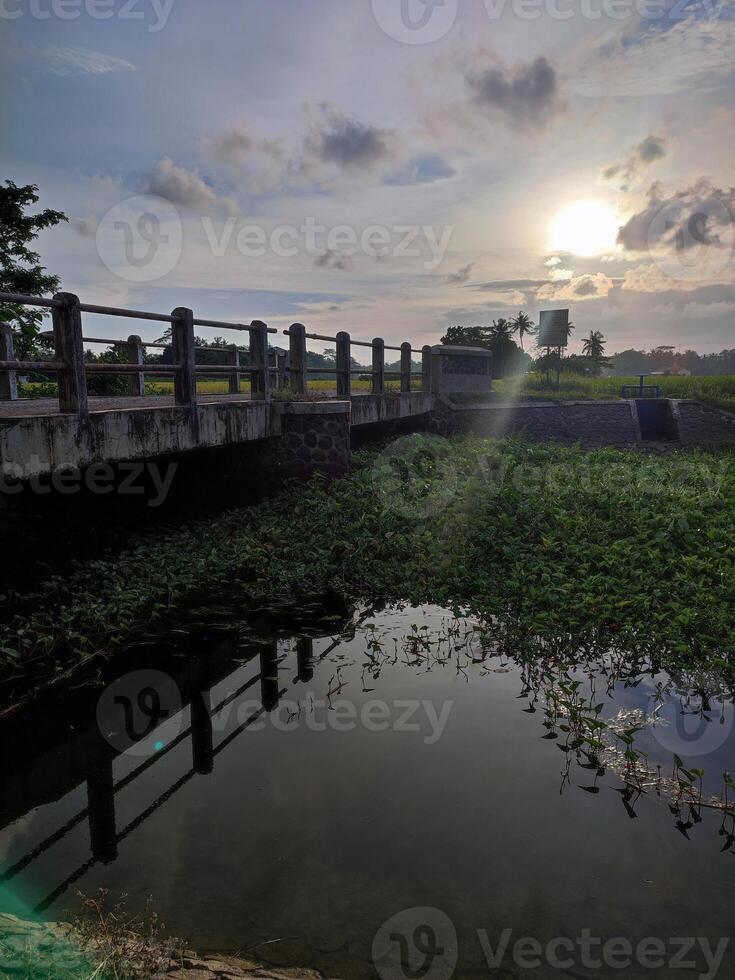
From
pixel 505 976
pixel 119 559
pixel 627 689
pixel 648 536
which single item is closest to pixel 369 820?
pixel 505 976

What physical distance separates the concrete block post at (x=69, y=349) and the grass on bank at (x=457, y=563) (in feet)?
7.77

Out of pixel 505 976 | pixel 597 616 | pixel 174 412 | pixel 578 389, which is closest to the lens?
pixel 505 976

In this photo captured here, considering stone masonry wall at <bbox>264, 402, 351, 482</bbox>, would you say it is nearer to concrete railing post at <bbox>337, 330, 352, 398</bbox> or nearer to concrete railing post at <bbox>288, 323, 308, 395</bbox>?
concrete railing post at <bbox>288, 323, 308, 395</bbox>

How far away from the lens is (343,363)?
45.9 ft

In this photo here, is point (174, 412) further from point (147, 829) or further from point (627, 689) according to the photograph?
point (627, 689)

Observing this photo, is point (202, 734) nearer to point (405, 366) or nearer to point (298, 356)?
point (298, 356)

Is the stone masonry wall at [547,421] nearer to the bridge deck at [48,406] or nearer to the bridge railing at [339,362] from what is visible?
the bridge railing at [339,362]

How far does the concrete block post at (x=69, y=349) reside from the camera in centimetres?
680

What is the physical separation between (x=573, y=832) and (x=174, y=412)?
22.4ft

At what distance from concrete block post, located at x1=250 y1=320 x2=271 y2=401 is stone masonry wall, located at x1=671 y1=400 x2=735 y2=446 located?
16.6m

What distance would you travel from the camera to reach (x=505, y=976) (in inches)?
127

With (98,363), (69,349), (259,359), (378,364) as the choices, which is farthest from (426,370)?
(69,349)

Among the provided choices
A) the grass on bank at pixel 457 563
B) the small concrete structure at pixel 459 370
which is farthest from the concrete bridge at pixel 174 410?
the small concrete structure at pixel 459 370

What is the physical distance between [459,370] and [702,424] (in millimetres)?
8675
